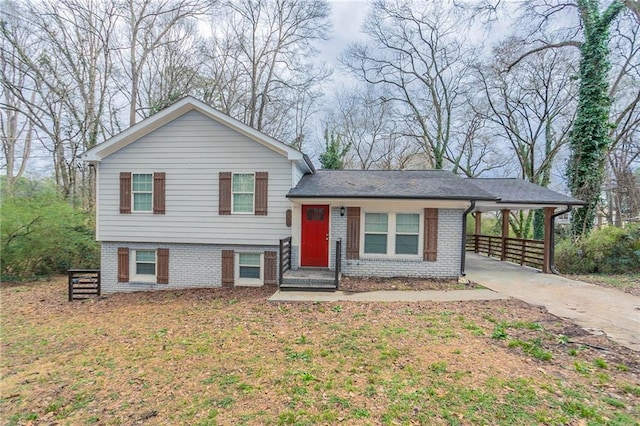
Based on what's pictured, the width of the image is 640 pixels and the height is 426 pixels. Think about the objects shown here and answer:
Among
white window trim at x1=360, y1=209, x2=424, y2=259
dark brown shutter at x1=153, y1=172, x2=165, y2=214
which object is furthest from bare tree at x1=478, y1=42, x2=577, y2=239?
dark brown shutter at x1=153, y1=172, x2=165, y2=214

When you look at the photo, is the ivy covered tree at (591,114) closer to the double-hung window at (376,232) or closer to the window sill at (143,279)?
the double-hung window at (376,232)

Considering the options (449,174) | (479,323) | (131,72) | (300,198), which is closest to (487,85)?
(449,174)

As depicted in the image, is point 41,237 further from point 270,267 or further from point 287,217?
point 287,217

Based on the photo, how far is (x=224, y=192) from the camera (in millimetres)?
9508

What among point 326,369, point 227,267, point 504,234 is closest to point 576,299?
point 504,234

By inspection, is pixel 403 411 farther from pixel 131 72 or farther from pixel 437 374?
pixel 131 72

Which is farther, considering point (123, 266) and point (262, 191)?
point (123, 266)

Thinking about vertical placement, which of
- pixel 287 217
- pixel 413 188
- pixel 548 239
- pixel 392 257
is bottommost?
pixel 392 257

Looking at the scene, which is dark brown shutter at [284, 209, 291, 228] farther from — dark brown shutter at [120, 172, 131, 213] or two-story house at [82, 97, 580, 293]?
dark brown shutter at [120, 172, 131, 213]

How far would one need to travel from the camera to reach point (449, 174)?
11023 millimetres

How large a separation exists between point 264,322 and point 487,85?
2198 cm

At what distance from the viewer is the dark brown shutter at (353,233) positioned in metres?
9.28

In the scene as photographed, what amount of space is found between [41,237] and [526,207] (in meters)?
19.1

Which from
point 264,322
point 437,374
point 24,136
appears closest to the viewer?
point 437,374
